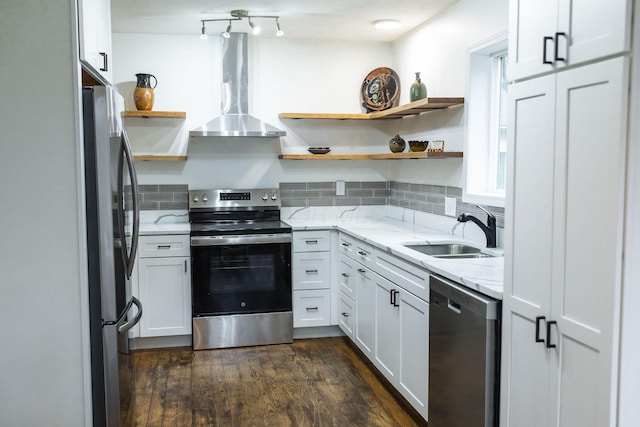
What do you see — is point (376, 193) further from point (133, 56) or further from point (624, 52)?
point (624, 52)

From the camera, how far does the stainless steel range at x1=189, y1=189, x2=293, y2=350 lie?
14.3 feet

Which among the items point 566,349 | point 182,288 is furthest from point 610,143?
point 182,288

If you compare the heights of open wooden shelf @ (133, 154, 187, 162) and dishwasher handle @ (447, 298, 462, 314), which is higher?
open wooden shelf @ (133, 154, 187, 162)

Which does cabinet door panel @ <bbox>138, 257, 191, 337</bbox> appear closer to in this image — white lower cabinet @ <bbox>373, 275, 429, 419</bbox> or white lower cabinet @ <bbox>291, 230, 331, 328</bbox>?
white lower cabinet @ <bbox>291, 230, 331, 328</bbox>

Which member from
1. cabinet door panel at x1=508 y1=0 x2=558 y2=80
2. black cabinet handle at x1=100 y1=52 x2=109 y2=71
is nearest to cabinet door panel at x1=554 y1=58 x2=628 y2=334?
cabinet door panel at x1=508 y1=0 x2=558 y2=80

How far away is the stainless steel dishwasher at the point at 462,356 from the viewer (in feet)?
7.39

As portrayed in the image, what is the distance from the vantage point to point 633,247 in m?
1.61

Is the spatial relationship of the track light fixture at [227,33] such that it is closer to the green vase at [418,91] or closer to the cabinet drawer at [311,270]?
the green vase at [418,91]

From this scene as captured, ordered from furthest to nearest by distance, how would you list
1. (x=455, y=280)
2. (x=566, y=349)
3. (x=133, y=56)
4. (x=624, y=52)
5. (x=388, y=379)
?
(x=133, y=56) → (x=388, y=379) → (x=455, y=280) → (x=566, y=349) → (x=624, y=52)

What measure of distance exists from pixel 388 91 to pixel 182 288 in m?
2.30

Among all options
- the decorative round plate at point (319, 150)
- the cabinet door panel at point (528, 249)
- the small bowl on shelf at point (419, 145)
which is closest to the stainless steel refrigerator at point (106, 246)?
the cabinet door panel at point (528, 249)

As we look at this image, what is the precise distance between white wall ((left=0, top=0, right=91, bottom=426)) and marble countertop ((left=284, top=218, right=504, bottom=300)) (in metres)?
1.51

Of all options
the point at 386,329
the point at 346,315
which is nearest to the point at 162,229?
the point at 346,315

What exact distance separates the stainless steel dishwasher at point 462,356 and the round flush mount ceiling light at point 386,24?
91.9 inches
